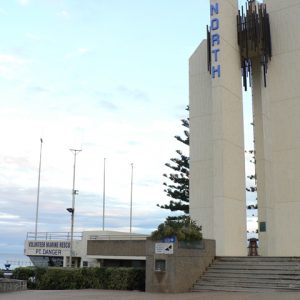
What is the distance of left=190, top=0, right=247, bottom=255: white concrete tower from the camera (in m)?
24.1

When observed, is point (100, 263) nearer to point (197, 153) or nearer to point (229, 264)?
point (197, 153)

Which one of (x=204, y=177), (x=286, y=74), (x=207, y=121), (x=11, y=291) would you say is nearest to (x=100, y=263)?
(x=204, y=177)

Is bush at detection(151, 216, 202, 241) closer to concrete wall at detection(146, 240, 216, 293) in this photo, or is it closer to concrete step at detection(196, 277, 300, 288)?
concrete wall at detection(146, 240, 216, 293)

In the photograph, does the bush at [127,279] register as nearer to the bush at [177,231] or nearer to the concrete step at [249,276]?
the bush at [177,231]

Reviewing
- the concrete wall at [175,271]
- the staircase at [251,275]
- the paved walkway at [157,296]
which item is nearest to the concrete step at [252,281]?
the staircase at [251,275]

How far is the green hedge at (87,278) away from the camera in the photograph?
20.4 metres

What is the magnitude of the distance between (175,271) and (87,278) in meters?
4.77

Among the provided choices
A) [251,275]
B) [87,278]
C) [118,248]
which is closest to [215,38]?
[251,275]

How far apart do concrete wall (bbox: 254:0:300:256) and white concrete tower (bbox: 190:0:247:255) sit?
1506mm

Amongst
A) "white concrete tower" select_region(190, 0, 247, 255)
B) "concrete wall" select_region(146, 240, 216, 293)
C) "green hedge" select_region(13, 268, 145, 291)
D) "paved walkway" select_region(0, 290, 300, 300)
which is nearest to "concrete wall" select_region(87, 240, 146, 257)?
"white concrete tower" select_region(190, 0, 247, 255)

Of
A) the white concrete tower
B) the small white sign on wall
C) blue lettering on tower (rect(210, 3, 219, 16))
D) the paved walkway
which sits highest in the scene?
blue lettering on tower (rect(210, 3, 219, 16))

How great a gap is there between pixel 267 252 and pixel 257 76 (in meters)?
9.76

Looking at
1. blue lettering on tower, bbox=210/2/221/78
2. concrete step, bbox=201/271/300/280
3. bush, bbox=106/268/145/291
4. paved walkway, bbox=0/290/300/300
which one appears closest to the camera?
paved walkway, bbox=0/290/300/300

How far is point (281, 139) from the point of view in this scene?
26375 mm
